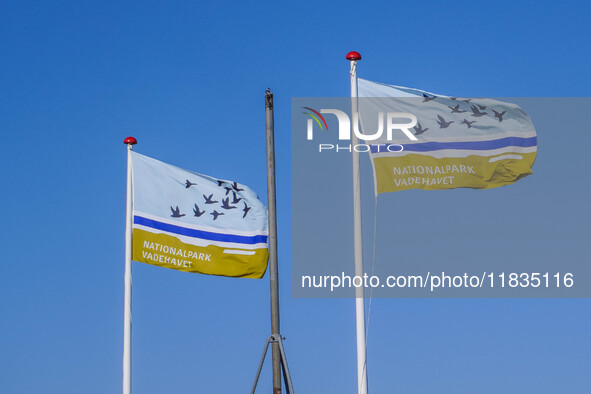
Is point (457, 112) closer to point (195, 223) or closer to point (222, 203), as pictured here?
point (222, 203)

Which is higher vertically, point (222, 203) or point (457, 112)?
point (457, 112)

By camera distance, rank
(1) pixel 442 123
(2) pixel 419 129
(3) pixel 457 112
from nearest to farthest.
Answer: (2) pixel 419 129 → (1) pixel 442 123 → (3) pixel 457 112

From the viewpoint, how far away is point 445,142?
74.9 ft

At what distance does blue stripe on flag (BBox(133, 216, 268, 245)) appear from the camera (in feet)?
84.5

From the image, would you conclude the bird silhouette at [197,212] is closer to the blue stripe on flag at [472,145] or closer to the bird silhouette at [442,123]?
the blue stripe on flag at [472,145]

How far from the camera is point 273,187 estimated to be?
21922mm

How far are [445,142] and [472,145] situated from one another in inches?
26.7

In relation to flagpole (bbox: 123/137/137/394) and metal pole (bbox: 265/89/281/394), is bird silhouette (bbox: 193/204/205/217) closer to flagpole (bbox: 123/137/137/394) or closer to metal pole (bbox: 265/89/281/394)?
flagpole (bbox: 123/137/137/394)

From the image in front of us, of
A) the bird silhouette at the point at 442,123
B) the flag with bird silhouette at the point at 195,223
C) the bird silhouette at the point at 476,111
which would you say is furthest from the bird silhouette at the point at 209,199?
the bird silhouette at the point at 476,111

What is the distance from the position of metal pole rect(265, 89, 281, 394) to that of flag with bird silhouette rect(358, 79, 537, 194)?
196 centimetres

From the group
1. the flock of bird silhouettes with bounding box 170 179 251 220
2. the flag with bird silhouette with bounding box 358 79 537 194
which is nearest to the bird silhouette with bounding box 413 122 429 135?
the flag with bird silhouette with bounding box 358 79 537 194

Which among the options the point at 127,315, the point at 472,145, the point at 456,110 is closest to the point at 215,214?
the point at 127,315

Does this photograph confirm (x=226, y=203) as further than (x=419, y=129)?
Yes

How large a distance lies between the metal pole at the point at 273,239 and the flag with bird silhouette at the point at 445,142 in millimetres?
1963
